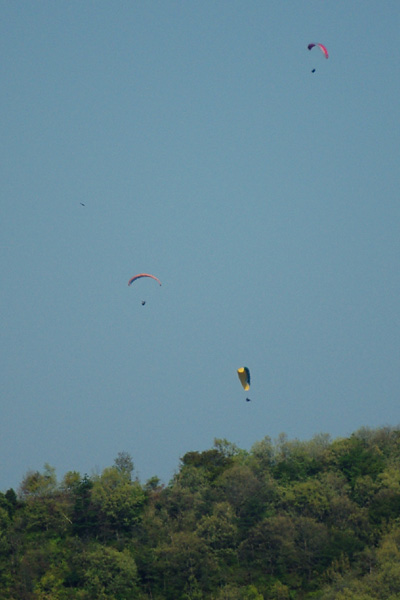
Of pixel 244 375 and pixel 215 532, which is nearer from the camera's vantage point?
pixel 244 375

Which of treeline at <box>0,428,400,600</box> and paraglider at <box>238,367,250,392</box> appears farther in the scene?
treeline at <box>0,428,400,600</box>

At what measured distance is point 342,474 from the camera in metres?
103

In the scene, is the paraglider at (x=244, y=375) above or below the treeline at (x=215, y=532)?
above

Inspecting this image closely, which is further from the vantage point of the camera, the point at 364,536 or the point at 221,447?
the point at 221,447

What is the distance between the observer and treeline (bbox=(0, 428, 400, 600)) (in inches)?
3465

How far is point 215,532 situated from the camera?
92812 millimetres

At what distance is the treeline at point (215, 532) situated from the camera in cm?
8800

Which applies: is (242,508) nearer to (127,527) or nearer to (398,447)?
(127,527)

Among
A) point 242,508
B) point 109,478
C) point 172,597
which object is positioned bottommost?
point 172,597

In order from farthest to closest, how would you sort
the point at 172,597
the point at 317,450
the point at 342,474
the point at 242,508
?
the point at 317,450 → the point at 342,474 → the point at 242,508 → the point at 172,597

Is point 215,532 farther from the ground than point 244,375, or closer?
closer

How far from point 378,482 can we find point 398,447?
12.7m

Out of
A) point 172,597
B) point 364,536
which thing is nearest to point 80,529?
point 172,597

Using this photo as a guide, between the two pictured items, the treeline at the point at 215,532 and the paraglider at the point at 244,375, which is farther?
the treeline at the point at 215,532
